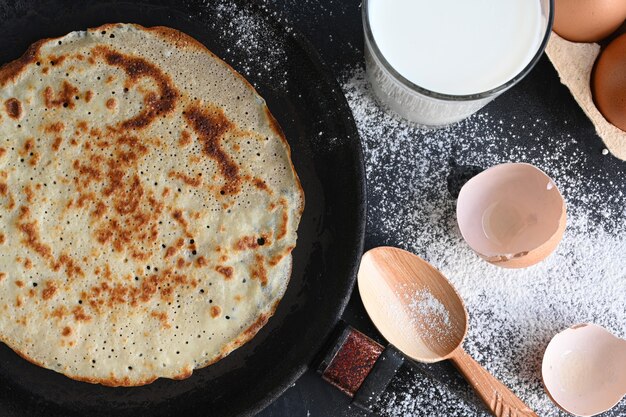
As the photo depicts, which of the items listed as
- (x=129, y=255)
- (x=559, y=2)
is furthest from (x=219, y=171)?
(x=559, y=2)

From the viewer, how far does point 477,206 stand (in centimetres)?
137

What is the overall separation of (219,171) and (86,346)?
40 centimetres

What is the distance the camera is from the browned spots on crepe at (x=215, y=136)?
124cm

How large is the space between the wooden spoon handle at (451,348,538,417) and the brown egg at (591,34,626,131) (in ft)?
1.84

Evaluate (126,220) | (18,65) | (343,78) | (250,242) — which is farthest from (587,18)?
(18,65)

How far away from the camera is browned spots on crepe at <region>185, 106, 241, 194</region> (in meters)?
1.24

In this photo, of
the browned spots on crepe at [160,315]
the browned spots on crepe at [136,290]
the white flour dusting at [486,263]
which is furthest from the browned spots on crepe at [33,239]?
the white flour dusting at [486,263]

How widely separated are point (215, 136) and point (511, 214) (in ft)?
2.02

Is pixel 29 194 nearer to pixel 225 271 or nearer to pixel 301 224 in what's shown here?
pixel 225 271

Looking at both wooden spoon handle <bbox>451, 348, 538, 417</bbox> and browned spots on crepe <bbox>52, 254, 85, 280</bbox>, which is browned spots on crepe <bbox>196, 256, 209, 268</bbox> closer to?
browned spots on crepe <bbox>52, 254, 85, 280</bbox>

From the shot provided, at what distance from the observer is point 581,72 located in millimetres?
1377

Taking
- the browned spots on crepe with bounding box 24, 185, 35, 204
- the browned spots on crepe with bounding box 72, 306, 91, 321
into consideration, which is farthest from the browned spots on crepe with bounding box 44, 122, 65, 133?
the browned spots on crepe with bounding box 72, 306, 91, 321

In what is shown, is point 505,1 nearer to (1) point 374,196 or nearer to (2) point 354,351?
(1) point 374,196

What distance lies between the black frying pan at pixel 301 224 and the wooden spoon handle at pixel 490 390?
286 millimetres
